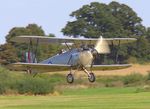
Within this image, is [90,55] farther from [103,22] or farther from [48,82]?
[103,22]

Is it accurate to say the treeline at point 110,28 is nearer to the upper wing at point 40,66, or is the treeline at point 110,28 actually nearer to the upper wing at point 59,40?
the upper wing at point 59,40

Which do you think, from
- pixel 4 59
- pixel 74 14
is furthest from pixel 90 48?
pixel 74 14

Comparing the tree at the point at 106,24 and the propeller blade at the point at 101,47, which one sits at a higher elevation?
the tree at the point at 106,24

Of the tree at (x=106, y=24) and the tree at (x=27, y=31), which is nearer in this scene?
the tree at (x=27, y=31)

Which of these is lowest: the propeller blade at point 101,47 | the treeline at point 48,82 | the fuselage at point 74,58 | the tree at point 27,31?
the treeline at point 48,82

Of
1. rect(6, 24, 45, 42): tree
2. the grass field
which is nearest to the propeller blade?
the grass field

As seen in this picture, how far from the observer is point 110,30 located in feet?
342

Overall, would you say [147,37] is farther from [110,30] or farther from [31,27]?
[31,27]

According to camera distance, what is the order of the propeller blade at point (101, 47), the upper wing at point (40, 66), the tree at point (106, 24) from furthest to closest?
1. the tree at point (106, 24)
2. the propeller blade at point (101, 47)
3. the upper wing at point (40, 66)

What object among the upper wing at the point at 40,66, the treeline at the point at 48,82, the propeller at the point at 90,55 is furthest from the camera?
the treeline at the point at 48,82

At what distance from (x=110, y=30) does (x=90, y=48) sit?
60.1 m

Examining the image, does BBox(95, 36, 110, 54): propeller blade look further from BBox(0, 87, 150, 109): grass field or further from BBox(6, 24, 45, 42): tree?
BBox(6, 24, 45, 42): tree

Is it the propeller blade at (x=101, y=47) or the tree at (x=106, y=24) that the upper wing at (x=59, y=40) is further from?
the tree at (x=106, y=24)

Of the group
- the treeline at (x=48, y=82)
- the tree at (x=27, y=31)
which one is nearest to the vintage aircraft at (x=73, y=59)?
the treeline at (x=48, y=82)
